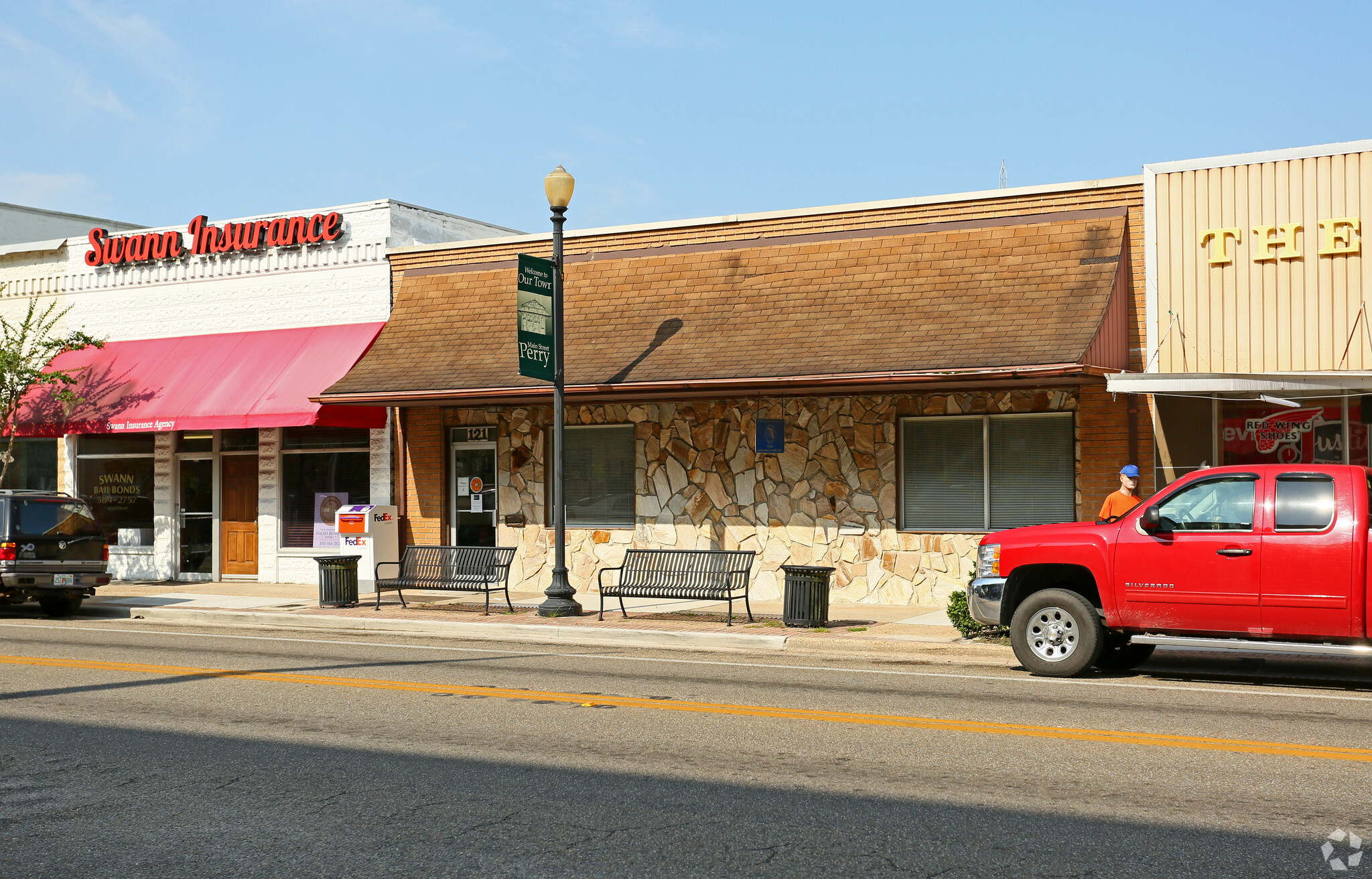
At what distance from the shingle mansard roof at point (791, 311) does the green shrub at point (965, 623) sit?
301cm

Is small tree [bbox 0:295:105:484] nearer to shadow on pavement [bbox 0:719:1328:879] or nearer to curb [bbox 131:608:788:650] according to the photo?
curb [bbox 131:608:788:650]

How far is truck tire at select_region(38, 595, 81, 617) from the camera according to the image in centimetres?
1905

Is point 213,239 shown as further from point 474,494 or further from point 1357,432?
point 1357,432

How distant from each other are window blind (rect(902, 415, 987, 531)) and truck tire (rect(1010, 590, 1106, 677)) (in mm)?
5775

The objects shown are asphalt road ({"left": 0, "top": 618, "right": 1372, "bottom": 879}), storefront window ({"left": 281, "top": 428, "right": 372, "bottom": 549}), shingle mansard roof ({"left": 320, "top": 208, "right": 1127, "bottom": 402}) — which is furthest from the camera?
storefront window ({"left": 281, "top": 428, "right": 372, "bottom": 549})

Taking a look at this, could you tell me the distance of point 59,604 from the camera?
19125 mm

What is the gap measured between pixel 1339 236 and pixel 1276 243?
0.71m

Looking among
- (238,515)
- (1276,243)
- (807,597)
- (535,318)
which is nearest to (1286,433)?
(1276,243)

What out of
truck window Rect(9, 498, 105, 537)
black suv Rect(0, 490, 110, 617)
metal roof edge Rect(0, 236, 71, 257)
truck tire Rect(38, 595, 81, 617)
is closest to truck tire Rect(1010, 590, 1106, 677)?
black suv Rect(0, 490, 110, 617)

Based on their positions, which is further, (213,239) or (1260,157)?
(213,239)

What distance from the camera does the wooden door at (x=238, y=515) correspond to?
23.1m

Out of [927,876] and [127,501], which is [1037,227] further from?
[127,501]

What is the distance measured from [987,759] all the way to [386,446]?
15.4 m

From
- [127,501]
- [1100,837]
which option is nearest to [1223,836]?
[1100,837]
